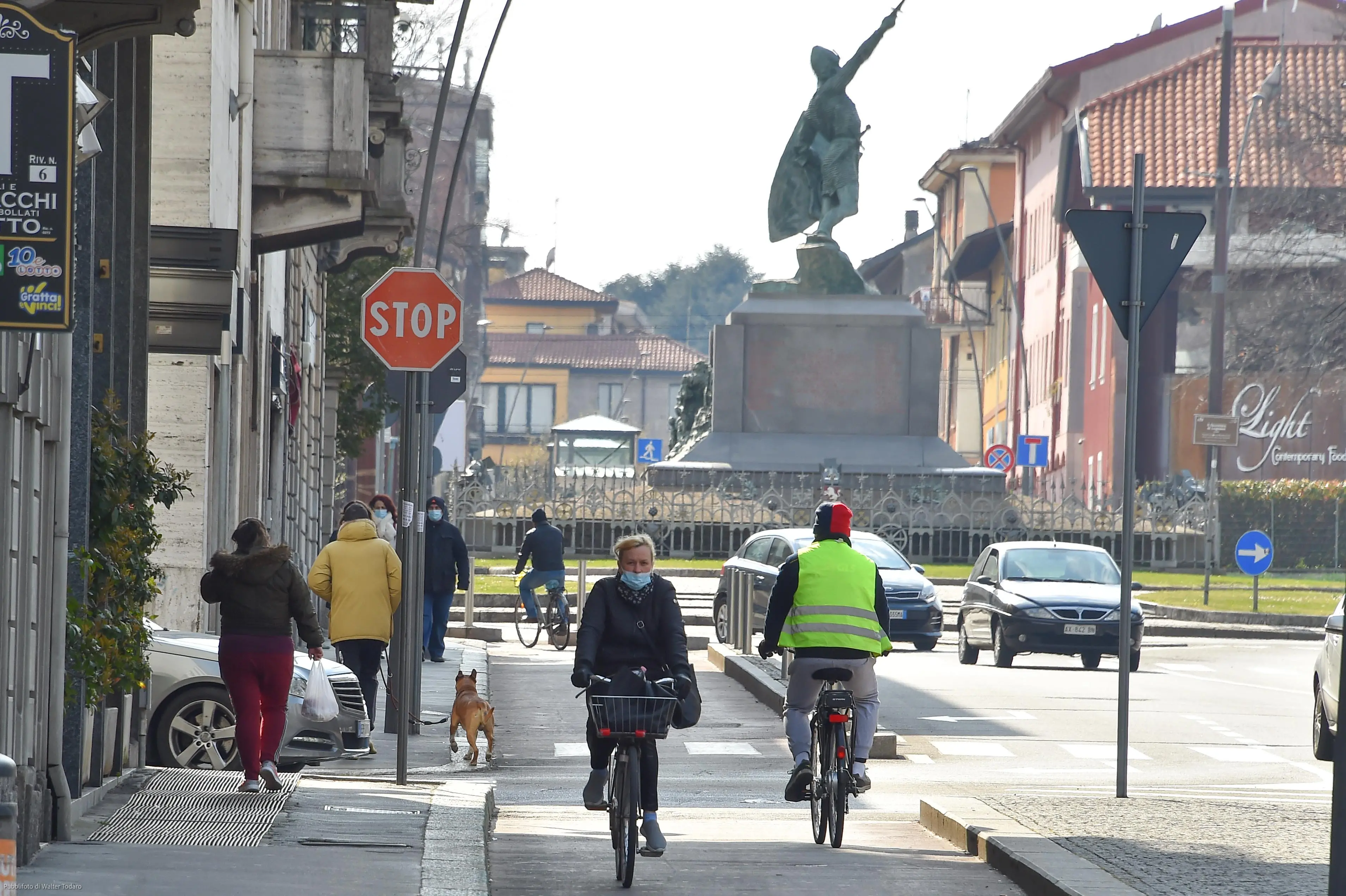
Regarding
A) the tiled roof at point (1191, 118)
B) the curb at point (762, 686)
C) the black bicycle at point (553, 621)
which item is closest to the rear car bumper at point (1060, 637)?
the curb at point (762, 686)

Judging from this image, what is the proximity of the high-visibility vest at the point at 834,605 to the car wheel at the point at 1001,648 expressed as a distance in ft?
47.9

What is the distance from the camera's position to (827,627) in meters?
12.5

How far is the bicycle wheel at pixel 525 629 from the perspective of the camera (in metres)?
30.6

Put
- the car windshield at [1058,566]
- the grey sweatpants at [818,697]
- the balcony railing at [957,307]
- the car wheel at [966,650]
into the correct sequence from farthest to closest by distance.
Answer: the balcony railing at [957,307] → the car wheel at [966,650] → the car windshield at [1058,566] → the grey sweatpants at [818,697]

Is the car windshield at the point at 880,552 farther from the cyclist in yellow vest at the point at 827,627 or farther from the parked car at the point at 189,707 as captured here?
the cyclist in yellow vest at the point at 827,627

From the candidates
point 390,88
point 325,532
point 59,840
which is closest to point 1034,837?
point 59,840

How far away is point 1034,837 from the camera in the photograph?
36.0 ft

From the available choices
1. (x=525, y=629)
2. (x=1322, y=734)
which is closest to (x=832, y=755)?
(x=1322, y=734)

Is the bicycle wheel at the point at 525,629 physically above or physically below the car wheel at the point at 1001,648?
below

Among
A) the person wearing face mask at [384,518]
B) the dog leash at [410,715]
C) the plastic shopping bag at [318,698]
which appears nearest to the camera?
the plastic shopping bag at [318,698]

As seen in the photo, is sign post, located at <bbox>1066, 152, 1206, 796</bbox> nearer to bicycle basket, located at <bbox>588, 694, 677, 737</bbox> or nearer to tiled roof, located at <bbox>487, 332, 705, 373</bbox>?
bicycle basket, located at <bbox>588, 694, 677, 737</bbox>

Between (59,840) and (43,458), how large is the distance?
1.57 metres

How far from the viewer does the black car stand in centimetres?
2647

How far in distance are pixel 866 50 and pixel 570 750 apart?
33.4m
